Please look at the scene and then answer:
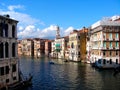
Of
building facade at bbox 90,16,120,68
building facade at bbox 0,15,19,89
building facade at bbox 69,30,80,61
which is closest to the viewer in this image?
building facade at bbox 0,15,19,89

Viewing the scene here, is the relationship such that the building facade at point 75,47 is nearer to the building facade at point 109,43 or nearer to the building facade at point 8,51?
the building facade at point 109,43

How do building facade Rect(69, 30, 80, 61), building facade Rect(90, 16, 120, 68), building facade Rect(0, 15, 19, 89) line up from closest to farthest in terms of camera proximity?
building facade Rect(0, 15, 19, 89)
building facade Rect(90, 16, 120, 68)
building facade Rect(69, 30, 80, 61)

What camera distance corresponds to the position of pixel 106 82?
4047 cm

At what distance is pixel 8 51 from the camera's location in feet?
105

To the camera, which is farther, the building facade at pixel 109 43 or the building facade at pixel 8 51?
the building facade at pixel 109 43

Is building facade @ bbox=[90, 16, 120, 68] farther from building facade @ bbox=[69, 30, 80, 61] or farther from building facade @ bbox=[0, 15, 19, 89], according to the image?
building facade @ bbox=[0, 15, 19, 89]

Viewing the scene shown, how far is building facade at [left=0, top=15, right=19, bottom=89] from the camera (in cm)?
3050

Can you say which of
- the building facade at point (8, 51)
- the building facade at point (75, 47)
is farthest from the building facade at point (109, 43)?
the building facade at point (8, 51)

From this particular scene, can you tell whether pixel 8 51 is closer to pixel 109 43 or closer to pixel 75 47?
pixel 109 43

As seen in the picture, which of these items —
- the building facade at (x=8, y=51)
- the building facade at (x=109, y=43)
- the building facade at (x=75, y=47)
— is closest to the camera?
the building facade at (x=8, y=51)

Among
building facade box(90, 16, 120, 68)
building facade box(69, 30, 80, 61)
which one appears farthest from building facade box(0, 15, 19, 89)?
building facade box(69, 30, 80, 61)

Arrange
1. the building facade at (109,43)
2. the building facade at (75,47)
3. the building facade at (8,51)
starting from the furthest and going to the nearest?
the building facade at (75,47), the building facade at (109,43), the building facade at (8,51)

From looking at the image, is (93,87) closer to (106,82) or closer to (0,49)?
(106,82)

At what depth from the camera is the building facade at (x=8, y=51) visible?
30.5m
